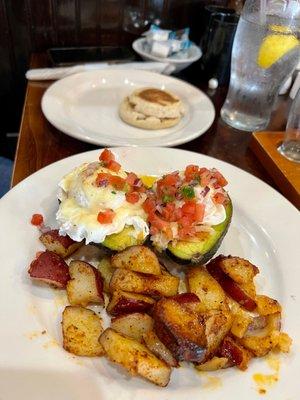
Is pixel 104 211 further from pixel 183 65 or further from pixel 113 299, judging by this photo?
pixel 183 65

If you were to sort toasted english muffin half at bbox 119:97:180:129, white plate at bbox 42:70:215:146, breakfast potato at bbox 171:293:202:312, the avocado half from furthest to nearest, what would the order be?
1. toasted english muffin half at bbox 119:97:180:129
2. white plate at bbox 42:70:215:146
3. the avocado half
4. breakfast potato at bbox 171:293:202:312

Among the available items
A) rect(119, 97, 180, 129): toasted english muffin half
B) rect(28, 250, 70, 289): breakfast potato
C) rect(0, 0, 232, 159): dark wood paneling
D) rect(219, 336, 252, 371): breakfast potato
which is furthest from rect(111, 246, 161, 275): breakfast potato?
rect(0, 0, 232, 159): dark wood paneling

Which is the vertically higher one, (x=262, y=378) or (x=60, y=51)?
(x=60, y=51)

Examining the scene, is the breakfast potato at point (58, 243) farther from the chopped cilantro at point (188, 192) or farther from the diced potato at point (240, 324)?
the diced potato at point (240, 324)

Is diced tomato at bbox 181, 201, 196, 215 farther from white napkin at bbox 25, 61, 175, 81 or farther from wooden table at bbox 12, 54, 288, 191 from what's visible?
white napkin at bbox 25, 61, 175, 81

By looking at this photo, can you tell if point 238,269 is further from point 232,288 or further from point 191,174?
point 191,174

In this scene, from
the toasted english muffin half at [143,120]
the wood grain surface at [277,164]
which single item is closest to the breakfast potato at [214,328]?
the wood grain surface at [277,164]

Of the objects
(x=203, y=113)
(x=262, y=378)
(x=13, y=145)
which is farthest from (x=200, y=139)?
(x=13, y=145)
